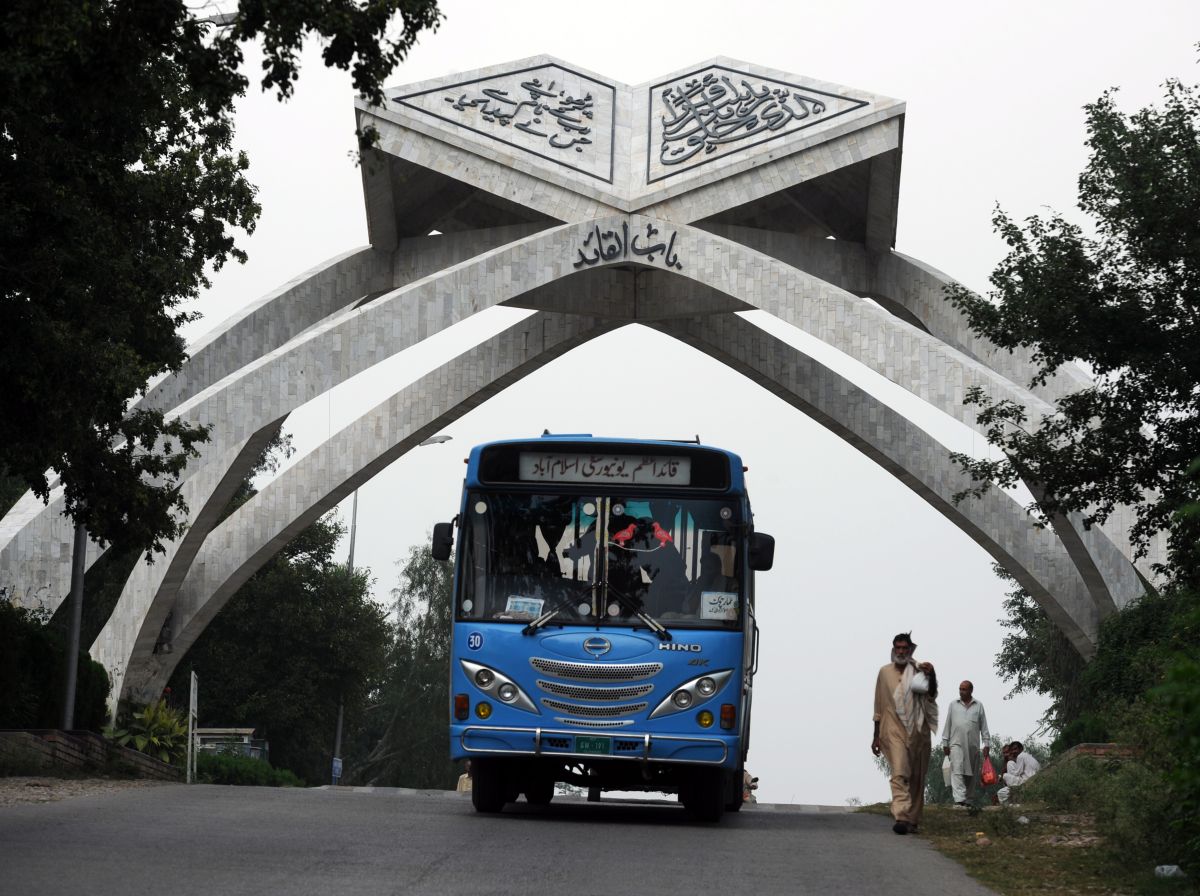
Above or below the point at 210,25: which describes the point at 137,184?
above

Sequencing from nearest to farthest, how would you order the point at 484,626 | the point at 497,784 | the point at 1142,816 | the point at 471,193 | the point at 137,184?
1. the point at 1142,816
2. the point at 484,626
3. the point at 497,784
4. the point at 137,184
5. the point at 471,193

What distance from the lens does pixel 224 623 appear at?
4584 cm

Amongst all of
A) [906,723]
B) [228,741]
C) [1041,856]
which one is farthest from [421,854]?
[228,741]

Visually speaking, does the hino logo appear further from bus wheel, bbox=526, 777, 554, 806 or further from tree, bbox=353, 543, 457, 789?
tree, bbox=353, 543, 457, 789

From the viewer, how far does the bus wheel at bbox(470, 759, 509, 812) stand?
45.8 ft

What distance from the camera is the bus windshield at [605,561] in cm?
1315

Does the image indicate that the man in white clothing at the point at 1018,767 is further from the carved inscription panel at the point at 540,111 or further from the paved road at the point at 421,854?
the carved inscription panel at the point at 540,111

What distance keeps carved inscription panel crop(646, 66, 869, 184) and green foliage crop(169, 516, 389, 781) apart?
16.5 m

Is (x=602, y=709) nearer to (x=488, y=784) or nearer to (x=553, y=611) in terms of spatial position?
(x=553, y=611)

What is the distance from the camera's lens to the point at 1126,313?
18.8 meters

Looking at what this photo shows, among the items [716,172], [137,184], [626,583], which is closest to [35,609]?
[137,184]

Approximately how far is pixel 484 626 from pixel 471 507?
928mm

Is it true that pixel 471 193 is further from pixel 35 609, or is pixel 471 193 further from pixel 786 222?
pixel 35 609

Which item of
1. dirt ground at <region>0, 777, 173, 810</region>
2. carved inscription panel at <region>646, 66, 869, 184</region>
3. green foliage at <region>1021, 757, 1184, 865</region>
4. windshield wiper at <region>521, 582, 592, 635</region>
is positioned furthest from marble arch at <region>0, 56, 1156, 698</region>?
green foliage at <region>1021, 757, 1184, 865</region>
